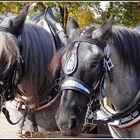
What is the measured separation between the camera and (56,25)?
4281mm

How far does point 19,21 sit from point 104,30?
869mm

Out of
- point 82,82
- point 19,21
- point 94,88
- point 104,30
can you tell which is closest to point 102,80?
point 94,88

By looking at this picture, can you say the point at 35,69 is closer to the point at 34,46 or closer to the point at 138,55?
the point at 34,46

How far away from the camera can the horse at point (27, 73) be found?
10.7 ft

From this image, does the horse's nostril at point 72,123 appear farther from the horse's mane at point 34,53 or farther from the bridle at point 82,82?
the horse's mane at point 34,53

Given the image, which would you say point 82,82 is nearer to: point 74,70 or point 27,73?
point 74,70

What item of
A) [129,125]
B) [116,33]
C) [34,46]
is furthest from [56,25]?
[129,125]

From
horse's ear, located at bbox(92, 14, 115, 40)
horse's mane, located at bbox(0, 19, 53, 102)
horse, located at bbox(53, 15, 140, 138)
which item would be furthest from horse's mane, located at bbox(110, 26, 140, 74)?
horse's mane, located at bbox(0, 19, 53, 102)

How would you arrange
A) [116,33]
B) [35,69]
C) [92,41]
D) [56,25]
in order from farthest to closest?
[56,25] → [35,69] → [116,33] → [92,41]

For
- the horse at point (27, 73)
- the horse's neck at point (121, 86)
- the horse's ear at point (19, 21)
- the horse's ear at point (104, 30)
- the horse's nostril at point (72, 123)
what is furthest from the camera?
the horse's ear at point (19, 21)

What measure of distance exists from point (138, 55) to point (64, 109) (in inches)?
34.4

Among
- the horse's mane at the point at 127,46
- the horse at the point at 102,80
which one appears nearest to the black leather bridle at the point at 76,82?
the horse at the point at 102,80

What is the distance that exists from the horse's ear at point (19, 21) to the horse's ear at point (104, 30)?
2.43 ft

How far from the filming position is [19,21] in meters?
3.40
